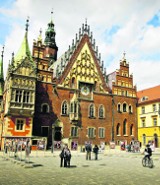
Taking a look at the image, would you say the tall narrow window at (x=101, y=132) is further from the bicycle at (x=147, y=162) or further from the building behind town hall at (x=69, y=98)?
the bicycle at (x=147, y=162)

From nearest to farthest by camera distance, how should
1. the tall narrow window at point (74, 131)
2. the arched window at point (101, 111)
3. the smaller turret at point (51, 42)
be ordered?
the tall narrow window at point (74, 131) < the arched window at point (101, 111) < the smaller turret at point (51, 42)

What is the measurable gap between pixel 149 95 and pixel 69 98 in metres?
20.8

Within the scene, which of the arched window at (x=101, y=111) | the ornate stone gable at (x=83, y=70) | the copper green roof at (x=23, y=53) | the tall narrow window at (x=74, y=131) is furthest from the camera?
the arched window at (x=101, y=111)

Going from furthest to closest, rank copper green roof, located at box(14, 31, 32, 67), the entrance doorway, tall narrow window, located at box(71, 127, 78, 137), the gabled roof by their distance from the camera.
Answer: the gabled roof → tall narrow window, located at box(71, 127, 78, 137) → the entrance doorway → copper green roof, located at box(14, 31, 32, 67)

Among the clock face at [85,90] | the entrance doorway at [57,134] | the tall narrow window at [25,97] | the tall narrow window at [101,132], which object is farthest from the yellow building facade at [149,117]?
the tall narrow window at [25,97]

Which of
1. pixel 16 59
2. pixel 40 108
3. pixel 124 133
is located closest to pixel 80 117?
pixel 40 108

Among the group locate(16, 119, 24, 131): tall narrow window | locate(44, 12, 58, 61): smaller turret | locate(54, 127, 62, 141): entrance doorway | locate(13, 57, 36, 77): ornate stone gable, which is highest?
locate(44, 12, 58, 61): smaller turret

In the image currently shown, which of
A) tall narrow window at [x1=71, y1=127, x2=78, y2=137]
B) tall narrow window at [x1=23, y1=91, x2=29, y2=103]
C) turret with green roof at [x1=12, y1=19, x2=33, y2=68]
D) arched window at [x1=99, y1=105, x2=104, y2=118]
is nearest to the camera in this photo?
tall narrow window at [x1=23, y1=91, x2=29, y2=103]

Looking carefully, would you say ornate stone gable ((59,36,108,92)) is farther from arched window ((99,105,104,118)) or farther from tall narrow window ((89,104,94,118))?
tall narrow window ((89,104,94,118))

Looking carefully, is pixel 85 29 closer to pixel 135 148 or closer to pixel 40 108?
pixel 40 108

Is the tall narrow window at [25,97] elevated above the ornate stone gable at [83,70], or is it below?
below

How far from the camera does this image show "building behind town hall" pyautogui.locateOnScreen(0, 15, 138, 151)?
119 feet

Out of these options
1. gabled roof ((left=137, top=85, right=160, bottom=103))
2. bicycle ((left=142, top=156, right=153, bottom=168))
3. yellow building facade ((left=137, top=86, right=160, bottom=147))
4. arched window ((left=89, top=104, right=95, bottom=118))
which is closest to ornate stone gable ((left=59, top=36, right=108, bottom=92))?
arched window ((left=89, top=104, right=95, bottom=118))

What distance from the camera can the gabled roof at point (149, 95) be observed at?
5016cm
